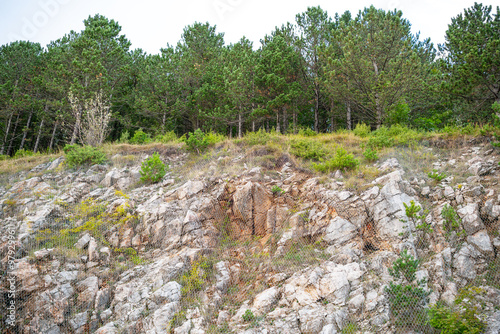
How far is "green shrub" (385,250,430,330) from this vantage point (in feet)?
20.2

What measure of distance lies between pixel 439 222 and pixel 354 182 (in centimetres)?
268

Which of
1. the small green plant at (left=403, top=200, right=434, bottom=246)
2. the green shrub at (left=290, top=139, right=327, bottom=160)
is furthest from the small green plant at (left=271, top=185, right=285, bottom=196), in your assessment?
the small green plant at (left=403, top=200, right=434, bottom=246)

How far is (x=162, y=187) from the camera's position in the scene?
1193 cm

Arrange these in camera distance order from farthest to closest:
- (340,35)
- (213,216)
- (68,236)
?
(340,35) → (213,216) → (68,236)

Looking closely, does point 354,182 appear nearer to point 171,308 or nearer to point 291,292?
point 291,292

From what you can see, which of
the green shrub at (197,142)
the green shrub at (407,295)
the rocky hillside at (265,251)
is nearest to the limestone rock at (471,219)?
the rocky hillside at (265,251)

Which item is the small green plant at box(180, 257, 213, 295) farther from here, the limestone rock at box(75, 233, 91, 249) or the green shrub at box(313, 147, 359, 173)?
the green shrub at box(313, 147, 359, 173)

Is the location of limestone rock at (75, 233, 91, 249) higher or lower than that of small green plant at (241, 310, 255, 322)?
higher

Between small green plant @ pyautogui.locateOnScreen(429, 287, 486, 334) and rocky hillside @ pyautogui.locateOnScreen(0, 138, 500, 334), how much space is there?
0.05m

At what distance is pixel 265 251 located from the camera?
8.96 metres

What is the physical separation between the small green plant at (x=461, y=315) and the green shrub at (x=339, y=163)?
5.22 meters

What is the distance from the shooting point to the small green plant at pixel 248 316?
6.96 m

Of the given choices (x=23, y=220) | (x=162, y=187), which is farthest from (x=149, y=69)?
(x=23, y=220)

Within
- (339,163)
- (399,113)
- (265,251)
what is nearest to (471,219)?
(339,163)
